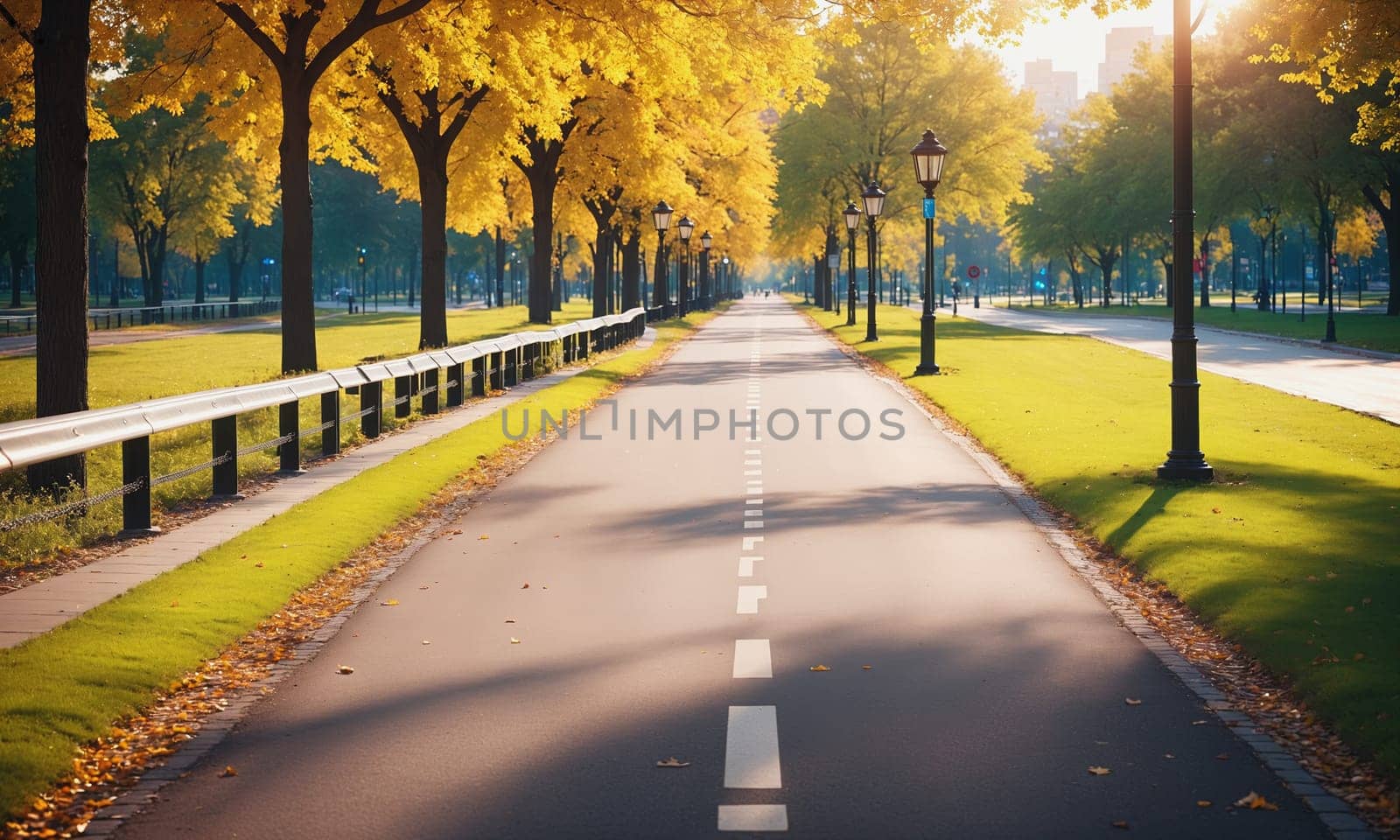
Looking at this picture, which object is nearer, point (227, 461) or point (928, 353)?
point (227, 461)

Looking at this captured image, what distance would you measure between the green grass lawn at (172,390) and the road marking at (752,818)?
6.96 metres

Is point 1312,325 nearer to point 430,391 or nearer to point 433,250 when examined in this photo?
point 433,250

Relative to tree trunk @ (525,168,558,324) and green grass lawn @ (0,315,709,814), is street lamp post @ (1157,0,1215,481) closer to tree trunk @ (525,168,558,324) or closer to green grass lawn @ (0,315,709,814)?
green grass lawn @ (0,315,709,814)

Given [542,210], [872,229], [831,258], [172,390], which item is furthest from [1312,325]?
[172,390]

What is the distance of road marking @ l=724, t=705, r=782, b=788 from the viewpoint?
19.2 ft

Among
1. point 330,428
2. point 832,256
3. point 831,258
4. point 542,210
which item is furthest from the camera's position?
point 832,256

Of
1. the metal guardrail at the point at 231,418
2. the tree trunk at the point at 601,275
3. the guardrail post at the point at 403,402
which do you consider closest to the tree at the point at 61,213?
the metal guardrail at the point at 231,418

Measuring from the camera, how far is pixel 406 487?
14.7 m

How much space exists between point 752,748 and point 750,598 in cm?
323

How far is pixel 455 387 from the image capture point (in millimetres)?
25172

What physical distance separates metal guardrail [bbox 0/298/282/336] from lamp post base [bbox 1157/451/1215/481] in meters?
48.4

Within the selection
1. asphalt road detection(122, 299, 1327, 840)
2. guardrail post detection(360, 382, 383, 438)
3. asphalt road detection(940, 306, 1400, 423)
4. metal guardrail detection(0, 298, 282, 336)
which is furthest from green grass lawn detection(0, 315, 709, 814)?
metal guardrail detection(0, 298, 282, 336)

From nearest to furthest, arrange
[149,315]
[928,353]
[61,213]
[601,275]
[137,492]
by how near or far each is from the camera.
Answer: [137,492] < [61,213] < [928,353] < [601,275] < [149,315]

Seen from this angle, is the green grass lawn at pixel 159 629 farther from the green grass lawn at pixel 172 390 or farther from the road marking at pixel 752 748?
the road marking at pixel 752 748
